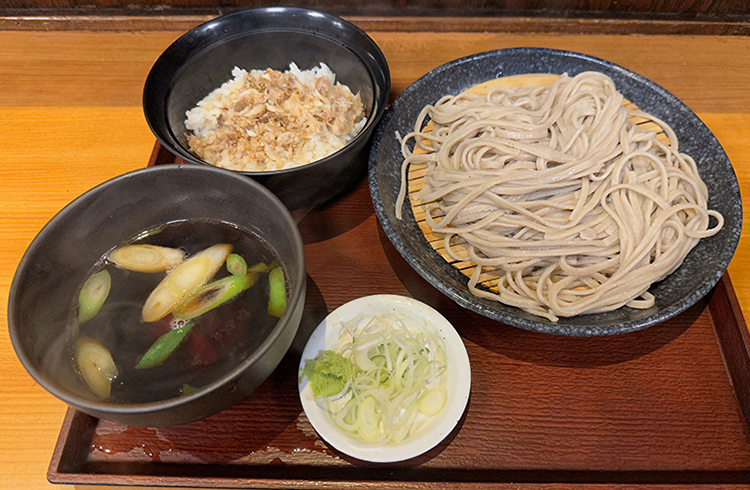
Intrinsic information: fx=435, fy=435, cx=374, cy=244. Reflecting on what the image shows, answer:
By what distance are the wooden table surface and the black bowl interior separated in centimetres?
38

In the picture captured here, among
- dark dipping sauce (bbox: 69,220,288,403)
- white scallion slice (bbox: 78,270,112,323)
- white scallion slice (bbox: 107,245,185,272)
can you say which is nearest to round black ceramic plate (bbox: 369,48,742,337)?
dark dipping sauce (bbox: 69,220,288,403)

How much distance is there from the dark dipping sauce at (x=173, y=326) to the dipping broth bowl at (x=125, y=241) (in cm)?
1

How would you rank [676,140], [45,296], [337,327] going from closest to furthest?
[45,296], [337,327], [676,140]

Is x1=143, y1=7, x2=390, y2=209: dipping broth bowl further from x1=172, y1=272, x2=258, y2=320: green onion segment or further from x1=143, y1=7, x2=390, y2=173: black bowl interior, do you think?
x1=172, y1=272, x2=258, y2=320: green onion segment

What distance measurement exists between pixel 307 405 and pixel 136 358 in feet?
1.66

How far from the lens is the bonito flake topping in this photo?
5.96 feet

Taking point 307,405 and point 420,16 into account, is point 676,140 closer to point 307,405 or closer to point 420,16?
point 420,16

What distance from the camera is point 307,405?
131cm

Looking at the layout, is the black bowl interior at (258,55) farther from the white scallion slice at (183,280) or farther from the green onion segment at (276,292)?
the green onion segment at (276,292)

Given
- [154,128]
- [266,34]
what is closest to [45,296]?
[154,128]

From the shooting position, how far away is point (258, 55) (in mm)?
2121

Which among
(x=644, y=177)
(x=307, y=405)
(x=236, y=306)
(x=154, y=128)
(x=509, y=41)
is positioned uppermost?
(x=509, y=41)

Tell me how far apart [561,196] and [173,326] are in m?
1.54

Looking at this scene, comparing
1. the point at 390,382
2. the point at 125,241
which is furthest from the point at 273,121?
the point at 390,382
